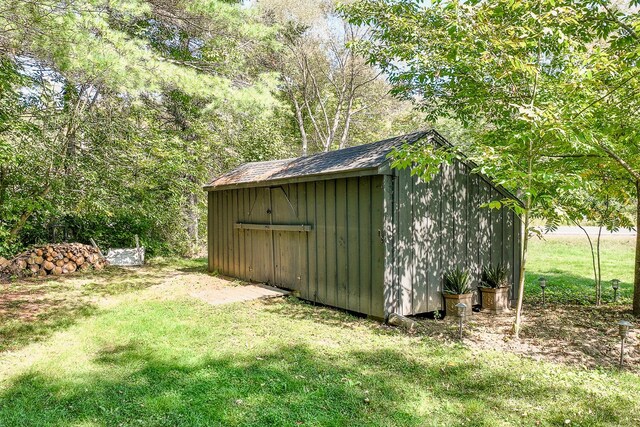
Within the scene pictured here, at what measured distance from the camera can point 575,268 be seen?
9.25m

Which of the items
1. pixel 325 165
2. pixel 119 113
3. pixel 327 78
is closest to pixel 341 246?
pixel 325 165

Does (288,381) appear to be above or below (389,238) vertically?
below

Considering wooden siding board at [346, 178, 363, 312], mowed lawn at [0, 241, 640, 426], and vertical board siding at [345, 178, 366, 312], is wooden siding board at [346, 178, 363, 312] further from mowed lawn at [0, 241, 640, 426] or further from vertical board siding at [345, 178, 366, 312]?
mowed lawn at [0, 241, 640, 426]

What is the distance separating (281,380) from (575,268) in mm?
8494

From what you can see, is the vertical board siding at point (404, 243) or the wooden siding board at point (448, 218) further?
the wooden siding board at point (448, 218)

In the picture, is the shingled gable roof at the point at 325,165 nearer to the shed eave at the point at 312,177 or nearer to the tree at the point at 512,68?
the shed eave at the point at 312,177

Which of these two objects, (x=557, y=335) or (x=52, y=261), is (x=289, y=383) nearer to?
(x=557, y=335)

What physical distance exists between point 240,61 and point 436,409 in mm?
9061

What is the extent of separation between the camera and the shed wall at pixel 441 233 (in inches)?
197

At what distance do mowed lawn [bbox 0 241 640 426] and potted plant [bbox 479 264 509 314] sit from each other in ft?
3.05

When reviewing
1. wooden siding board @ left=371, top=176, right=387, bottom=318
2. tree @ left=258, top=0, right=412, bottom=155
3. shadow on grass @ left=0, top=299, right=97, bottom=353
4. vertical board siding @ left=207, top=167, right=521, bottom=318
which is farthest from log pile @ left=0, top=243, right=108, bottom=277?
tree @ left=258, top=0, right=412, bottom=155

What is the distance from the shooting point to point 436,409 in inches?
110

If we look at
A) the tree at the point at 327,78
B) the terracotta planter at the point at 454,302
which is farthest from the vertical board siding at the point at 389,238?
the tree at the point at 327,78

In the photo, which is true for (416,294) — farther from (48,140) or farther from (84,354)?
(48,140)
